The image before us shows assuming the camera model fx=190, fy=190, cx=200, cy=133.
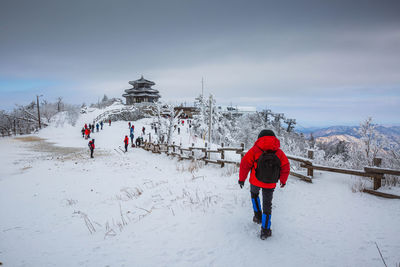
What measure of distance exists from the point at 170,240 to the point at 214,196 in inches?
91.4

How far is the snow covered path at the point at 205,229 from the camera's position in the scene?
331cm

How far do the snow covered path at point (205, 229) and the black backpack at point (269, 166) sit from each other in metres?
1.24

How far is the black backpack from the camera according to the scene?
11.3 ft

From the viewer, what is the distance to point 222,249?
348 centimetres

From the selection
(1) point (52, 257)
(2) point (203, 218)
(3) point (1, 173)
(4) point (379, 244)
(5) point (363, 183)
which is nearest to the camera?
(4) point (379, 244)

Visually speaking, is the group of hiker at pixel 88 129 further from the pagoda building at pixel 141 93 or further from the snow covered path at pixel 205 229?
the pagoda building at pixel 141 93

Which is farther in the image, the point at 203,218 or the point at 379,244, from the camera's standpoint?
the point at 203,218

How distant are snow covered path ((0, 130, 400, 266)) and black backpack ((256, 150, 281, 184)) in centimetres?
124

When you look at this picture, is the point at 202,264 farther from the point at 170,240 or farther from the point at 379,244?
the point at 379,244

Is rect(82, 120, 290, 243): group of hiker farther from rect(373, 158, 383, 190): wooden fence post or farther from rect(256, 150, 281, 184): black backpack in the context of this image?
rect(373, 158, 383, 190): wooden fence post

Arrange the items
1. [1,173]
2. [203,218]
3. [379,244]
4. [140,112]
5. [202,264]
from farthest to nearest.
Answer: [140,112] → [1,173] → [203,218] → [379,244] → [202,264]

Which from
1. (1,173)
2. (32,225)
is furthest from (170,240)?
(1,173)

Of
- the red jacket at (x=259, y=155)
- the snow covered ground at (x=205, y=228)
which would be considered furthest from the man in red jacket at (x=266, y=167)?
the snow covered ground at (x=205, y=228)

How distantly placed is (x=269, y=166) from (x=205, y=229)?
2016mm
